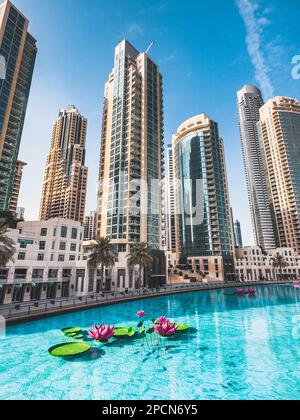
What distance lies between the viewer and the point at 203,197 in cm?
10900

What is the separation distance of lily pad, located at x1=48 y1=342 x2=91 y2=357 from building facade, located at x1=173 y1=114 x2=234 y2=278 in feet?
288

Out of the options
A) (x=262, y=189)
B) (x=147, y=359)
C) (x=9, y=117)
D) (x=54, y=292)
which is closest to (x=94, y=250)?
(x=54, y=292)

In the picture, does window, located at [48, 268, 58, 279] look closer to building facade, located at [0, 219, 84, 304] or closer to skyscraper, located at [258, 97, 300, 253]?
building facade, located at [0, 219, 84, 304]

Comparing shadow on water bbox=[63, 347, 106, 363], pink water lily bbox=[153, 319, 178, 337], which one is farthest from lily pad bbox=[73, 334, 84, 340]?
pink water lily bbox=[153, 319, 178, 337]

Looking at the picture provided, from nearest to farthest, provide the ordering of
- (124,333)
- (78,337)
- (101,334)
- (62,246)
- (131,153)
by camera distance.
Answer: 1. (101,334)
2. (78,337)
3. (124,333)
4. (62,246)
5. (131,153)

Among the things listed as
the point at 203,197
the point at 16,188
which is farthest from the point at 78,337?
the point at 16,188

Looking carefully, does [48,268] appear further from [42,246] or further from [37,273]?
[42,246]

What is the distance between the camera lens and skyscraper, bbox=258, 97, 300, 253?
130 m

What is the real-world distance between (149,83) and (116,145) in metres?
30.1

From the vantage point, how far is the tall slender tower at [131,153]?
70.1m

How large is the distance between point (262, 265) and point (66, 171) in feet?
400

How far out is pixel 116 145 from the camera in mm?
79062

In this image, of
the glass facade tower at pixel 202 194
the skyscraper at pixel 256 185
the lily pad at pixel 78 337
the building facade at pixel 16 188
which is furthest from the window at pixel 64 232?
the skyscraper at pixel 256 185

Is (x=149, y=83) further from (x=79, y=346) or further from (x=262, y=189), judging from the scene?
(x=262, y=189)
